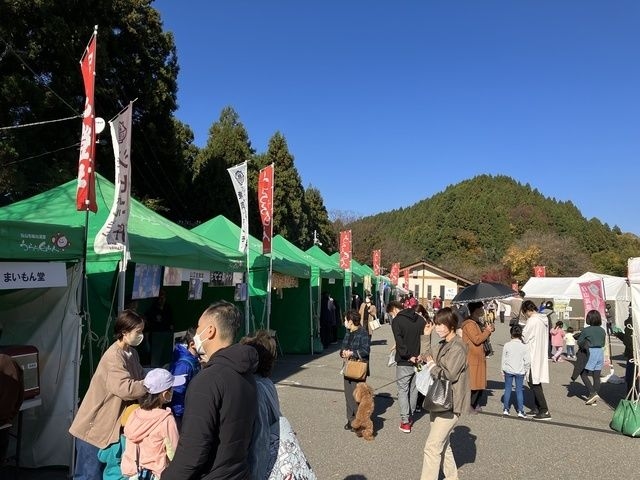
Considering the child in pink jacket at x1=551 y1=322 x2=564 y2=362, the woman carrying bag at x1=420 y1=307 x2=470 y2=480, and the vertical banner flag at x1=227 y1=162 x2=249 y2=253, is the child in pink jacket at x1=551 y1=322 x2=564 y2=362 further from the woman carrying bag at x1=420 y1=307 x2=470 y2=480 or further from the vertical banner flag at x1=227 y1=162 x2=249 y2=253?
the woman carrying bag at x1=420 y1=307 x2=470 y2=480

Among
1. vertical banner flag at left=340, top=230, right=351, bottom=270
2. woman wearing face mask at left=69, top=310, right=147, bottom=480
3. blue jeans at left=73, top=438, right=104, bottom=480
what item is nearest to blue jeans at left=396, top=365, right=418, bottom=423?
woman wearing face mask at left=69, top=310, right=147, bottom=480

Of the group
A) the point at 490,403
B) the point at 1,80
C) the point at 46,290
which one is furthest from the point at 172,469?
the point at 1,80

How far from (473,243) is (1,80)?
7014 cm

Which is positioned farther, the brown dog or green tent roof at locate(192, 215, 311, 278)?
green tent roof at locate(192, 215, 311, 278)

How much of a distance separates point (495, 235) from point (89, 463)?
79315 mm

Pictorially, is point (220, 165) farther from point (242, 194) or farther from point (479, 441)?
point (479, 441)

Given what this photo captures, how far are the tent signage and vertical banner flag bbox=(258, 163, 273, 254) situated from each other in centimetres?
592

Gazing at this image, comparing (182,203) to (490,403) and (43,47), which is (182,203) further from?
(490,403)

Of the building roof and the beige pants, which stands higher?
the building roof

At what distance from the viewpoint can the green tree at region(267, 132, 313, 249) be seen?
1198 inches

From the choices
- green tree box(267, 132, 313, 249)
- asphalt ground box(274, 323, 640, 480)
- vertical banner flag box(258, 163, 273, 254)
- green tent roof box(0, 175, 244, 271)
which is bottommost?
asphalt ground box(274, 323, 640, 480)

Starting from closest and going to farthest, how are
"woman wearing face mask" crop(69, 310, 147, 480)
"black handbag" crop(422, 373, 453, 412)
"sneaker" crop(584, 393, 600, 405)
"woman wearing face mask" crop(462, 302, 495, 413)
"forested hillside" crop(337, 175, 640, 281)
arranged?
"woman wearing face mask" crop(69, 310, 147, 480) < "black handbag" crop(422, 373, 453, 412) < "woman wearing face mask" crop(462, 302, 495, 413) < "sneaker" crop(584, 393, 600, 405) < "forested hillside" crop(337, 175, 640, 281)

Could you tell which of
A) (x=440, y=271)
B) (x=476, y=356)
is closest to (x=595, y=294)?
(x=476, y=356)

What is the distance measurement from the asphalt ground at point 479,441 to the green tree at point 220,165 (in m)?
14.9
